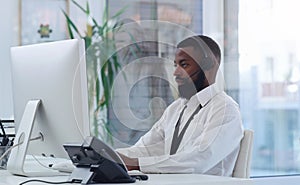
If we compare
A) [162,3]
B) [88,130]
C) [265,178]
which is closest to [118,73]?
[162,3]

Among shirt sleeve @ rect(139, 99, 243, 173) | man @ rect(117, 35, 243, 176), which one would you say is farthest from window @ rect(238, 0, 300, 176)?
shirt sleeve @ rect(139, 99, 243, 173)

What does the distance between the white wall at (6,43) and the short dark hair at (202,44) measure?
4.79ft

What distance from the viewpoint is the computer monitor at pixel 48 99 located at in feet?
5.80

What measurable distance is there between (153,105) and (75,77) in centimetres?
132

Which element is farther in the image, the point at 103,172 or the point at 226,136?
the point at 226,136

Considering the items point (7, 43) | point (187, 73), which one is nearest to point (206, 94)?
point (187, 73)

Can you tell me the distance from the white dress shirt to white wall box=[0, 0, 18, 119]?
4.54 feet

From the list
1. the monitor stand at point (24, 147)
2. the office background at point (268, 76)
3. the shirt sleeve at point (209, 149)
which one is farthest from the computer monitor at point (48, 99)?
the office background at point (268, 76)

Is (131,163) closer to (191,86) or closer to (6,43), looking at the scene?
(191,86)

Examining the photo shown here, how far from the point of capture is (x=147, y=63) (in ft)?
9.83

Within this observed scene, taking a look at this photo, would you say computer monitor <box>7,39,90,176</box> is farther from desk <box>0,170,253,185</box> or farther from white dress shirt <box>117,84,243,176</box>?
white dress shirt <box>117,84,243,176</box>

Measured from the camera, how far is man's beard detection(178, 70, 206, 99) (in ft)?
9.00

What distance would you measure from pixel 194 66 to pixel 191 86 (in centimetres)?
13

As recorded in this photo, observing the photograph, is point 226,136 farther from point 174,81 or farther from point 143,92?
point 143,92
